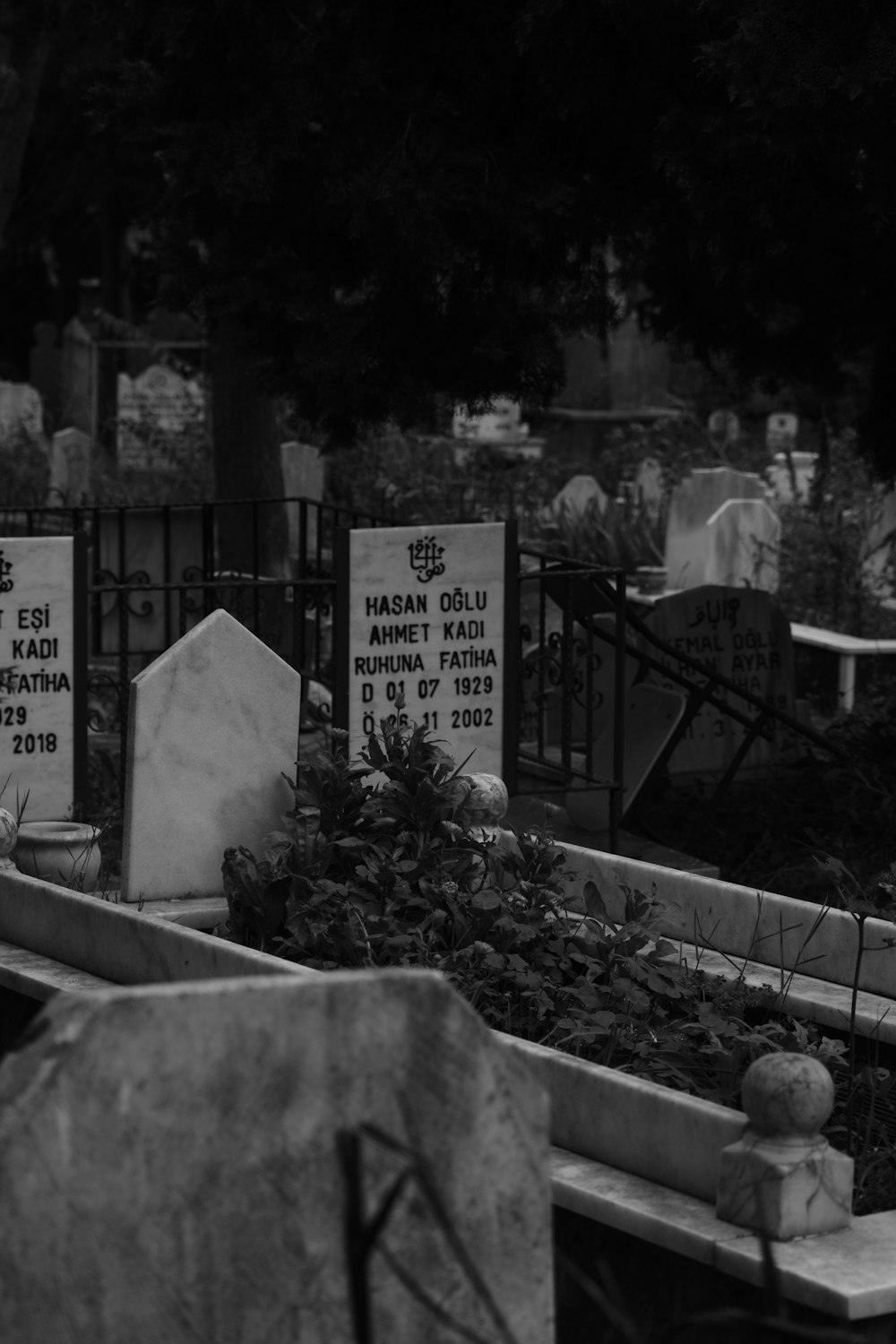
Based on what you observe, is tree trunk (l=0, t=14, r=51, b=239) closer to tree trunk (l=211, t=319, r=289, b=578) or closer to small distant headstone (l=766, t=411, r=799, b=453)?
tree trunk (l=211, t=319, r=289, b=578)

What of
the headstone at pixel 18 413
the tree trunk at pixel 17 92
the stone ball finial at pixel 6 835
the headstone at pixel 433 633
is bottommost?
the stone ball finial at pixel 6 835

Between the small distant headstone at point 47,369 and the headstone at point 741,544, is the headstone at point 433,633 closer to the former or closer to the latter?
the headstone at point 741,544

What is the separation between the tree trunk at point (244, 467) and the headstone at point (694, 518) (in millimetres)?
3270

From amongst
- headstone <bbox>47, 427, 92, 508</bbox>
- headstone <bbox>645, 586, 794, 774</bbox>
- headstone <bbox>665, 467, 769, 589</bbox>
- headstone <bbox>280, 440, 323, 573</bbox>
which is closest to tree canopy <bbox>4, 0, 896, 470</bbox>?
headstone <bbox>645, 586, 794, 774</bbox>

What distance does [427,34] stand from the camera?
719cm

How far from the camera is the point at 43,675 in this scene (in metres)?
6.68

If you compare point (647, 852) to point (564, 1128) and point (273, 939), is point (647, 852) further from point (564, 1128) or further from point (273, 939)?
point (564, 1128)

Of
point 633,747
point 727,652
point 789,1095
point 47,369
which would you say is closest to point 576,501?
point 727,652

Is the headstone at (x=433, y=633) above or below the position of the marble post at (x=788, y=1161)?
above

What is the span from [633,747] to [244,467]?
494 cm

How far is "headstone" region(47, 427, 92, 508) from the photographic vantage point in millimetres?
16797

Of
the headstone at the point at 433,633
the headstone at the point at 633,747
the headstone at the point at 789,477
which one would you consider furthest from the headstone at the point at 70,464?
the headstone at the point at 433,633

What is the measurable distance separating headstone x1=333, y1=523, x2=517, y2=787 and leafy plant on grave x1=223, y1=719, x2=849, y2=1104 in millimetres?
1478

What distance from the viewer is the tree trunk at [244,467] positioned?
12.2m
